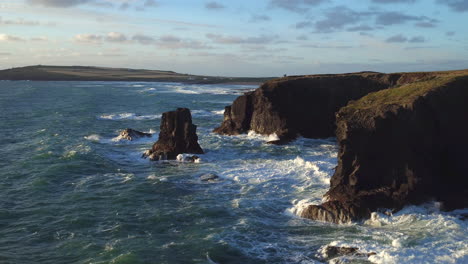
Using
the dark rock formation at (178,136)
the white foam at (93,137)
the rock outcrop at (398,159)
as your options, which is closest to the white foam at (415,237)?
the rock outcrop at (398,159)

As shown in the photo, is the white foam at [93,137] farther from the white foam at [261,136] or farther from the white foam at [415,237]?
the white foam at [415,237]

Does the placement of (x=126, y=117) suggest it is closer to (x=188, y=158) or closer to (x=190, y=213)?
(x=188, y=158)

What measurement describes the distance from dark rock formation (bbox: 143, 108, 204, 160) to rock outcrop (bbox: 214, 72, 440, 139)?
12.0 m

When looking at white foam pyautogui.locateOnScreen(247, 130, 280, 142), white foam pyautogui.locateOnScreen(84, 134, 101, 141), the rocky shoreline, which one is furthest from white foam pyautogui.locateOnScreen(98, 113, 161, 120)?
the rocky shoreline

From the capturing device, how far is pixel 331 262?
63.9 ft

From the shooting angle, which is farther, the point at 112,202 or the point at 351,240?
the point at 112,202

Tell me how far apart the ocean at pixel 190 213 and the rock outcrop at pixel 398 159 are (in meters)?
1.08

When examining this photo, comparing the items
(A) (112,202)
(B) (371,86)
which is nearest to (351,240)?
(A) (112,202)

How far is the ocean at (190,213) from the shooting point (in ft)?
68.1

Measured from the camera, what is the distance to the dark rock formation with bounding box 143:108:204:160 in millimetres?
42406

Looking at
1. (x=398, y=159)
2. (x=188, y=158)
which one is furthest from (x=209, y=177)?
(x=398, y=159)

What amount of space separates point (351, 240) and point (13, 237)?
55.6 ft

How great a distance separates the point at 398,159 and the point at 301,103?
2767cm

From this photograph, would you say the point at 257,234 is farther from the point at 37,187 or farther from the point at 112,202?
the point at 37,187
